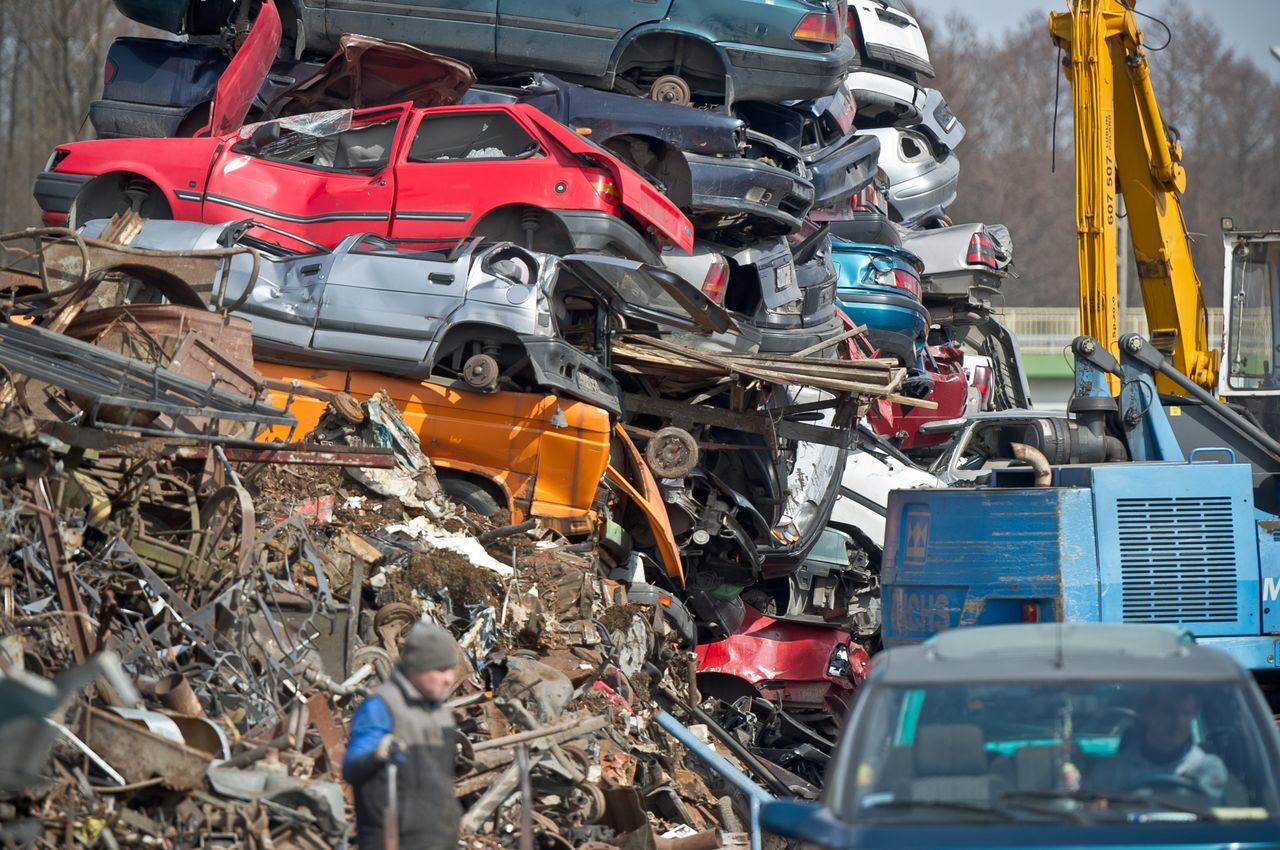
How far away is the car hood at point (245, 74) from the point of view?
11969 mm

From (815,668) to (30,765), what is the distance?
6.97 m

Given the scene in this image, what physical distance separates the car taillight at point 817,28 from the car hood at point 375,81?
267 centimetres

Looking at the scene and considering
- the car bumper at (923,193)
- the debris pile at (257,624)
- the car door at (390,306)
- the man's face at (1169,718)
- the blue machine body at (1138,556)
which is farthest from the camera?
the car bumper at (923,193)

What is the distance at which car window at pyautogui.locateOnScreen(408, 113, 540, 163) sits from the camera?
438 inches

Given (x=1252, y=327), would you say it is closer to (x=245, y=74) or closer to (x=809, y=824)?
(x=809, y=824)

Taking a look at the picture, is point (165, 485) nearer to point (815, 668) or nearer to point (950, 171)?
point (815, 668)

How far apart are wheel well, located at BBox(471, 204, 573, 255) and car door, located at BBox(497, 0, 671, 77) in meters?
2.39

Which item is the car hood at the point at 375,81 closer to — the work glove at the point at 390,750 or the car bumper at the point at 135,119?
the car bumper at the point at 135,119

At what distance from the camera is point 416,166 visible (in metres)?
11.1

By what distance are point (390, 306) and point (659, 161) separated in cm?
330

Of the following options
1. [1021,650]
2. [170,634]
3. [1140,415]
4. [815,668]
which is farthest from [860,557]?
[1021,650]

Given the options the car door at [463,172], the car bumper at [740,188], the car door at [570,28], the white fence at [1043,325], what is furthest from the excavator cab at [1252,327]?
the white fence at [1043,325]

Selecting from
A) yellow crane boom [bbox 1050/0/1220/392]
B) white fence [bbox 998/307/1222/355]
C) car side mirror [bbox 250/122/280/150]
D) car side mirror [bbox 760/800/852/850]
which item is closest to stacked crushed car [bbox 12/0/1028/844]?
car side mirror [bbox 250/122/280/150]

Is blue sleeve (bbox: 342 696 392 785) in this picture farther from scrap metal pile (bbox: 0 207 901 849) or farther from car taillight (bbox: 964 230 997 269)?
car taillight (bbox: 964 230 997 269)
